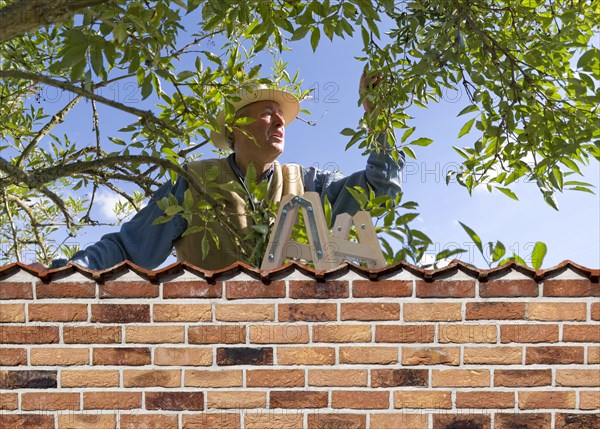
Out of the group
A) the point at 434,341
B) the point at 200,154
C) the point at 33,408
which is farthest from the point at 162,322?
the point at 200,154

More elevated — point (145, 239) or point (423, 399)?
point (145, 239)

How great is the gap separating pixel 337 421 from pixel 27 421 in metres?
1.07

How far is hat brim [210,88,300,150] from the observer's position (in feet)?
13.7

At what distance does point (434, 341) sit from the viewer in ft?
6.97

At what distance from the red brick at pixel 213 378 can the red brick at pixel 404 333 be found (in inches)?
19.4

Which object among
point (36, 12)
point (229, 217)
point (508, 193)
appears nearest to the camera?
point (36, 12)

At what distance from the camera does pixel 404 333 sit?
6.97ft

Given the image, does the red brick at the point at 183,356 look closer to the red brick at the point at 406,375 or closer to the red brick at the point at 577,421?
the red brick at the point at 406,375

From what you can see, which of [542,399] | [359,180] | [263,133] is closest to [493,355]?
[542,399]

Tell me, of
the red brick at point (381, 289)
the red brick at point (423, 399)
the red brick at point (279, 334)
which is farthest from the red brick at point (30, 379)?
the red brick at point (423, 399)

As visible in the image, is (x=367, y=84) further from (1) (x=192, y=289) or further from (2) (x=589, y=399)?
(2) (x=589, y=399)

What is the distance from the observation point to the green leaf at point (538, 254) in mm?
2277

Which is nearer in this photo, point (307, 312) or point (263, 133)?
point (307, 312)

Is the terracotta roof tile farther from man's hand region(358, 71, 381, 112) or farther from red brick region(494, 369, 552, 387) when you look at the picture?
man's hand region(358, 71, 381, 112)
